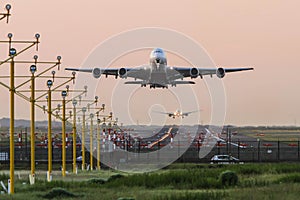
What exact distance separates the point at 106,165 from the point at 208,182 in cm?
3979

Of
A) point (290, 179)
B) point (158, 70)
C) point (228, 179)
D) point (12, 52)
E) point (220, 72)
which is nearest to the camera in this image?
point (12, 52)

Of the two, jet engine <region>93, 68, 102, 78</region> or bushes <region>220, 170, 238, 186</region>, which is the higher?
jet engine <region>93, 68, 102, 78</region>

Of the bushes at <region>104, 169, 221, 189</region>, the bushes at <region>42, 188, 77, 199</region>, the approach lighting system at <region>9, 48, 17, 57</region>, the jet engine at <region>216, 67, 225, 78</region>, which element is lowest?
the bushes at <region>104, 169, 221, 189</region>

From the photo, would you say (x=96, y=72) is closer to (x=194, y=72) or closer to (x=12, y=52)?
(x=194, y=72)

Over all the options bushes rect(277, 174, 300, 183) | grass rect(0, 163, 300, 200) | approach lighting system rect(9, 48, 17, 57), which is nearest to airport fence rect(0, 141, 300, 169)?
grass rect(0, 163, 300, 200)

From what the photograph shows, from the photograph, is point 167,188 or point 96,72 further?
point 96,72

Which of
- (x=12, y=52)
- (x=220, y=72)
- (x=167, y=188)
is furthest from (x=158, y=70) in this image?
(x=12, y=52)

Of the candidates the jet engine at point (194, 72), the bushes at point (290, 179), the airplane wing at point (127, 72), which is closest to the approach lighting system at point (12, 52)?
the bushes at point (290, 179)

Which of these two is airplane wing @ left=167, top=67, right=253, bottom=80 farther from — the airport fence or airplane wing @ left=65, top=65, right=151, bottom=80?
the airport fence

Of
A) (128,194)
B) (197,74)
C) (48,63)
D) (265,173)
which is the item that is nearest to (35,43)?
(48,63)

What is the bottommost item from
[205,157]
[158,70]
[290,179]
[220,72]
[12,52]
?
[205,157]

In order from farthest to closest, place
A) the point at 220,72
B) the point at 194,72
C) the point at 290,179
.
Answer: the point at 194,72 < the point at 220,72 < the point at 290,179

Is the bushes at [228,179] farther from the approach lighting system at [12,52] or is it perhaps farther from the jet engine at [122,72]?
the jet engine at [122,72]

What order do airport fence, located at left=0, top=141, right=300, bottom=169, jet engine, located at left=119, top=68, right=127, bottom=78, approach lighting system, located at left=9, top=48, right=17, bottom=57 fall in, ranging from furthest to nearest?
airport fence, located at left=0, top=141, right=300, bottom=169
jet engine, located at left=119, top=68, right=127, bottom=78
approach lighting system, located at left=9, top=48, right=17, bottom=57
